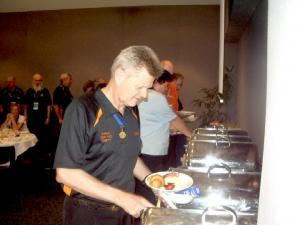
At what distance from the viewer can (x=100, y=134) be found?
3.28 ft

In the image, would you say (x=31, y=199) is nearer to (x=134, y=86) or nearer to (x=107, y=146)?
(x=107, y=146)

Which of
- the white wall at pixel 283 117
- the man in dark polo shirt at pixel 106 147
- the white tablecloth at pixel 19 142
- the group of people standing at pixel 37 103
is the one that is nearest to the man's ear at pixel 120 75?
the man in dark polo shirt at pixel 106 147

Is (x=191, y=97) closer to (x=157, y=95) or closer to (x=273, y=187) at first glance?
(x=157, y=95)

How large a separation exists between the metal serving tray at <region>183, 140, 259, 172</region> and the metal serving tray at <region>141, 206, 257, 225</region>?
553mm

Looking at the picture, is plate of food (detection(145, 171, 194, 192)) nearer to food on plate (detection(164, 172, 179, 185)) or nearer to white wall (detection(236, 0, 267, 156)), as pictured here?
food on plate (detection(164, 172, 179, 185))

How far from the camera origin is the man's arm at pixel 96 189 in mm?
942

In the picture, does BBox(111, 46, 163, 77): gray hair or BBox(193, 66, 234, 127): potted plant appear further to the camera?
BBox(193, 66, 234, 127): potted plant

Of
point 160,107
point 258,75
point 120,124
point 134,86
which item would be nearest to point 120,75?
point 134,86

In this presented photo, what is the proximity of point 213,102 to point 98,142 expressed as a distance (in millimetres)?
4120

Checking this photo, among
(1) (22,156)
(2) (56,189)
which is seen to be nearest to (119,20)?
(1) (22,156)

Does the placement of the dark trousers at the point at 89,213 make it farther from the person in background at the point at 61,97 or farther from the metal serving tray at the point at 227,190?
the person in background at the point at 61,97

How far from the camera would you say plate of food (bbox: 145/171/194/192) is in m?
1.04

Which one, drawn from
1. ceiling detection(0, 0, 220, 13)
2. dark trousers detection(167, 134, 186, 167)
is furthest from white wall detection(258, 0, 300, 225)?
ceiling detection(0, 0, 220, 13)

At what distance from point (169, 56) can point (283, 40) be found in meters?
5.05
